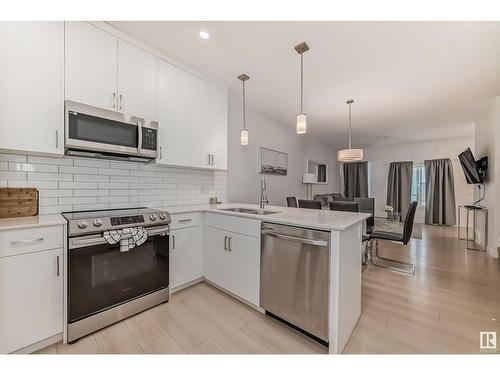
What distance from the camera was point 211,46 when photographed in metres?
2.13

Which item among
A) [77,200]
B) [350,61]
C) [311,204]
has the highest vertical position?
[350,61]

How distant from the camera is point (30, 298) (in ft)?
4.48

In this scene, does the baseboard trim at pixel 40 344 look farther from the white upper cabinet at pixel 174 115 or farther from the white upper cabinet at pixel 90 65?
the white upper cabinet at pixel 90 65

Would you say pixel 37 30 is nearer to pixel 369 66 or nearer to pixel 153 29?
pixel 153 29

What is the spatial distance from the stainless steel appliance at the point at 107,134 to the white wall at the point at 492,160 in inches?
197

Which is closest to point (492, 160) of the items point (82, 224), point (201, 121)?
point (201, 121)

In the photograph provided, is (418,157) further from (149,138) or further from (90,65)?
(90,65)

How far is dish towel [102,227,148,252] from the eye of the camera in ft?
5.30

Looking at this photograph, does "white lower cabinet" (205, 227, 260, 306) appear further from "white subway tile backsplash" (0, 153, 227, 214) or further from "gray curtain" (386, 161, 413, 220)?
"gray curtain" (386, 161, 413, 220)

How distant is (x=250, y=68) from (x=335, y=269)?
7.73 ft

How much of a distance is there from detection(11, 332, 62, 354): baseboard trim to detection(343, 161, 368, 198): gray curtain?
8.05m

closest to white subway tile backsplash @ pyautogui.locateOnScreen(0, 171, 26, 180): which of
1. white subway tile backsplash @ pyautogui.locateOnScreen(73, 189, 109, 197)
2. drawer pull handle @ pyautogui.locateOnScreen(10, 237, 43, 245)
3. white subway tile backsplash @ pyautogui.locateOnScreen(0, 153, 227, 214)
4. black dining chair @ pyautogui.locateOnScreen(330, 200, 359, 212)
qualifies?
white subway tile backsplash @ pyautogui.locateOnScreen(0, 153, 227, 214)

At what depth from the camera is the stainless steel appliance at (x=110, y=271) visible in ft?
4.91

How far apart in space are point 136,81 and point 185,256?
6.00ft
